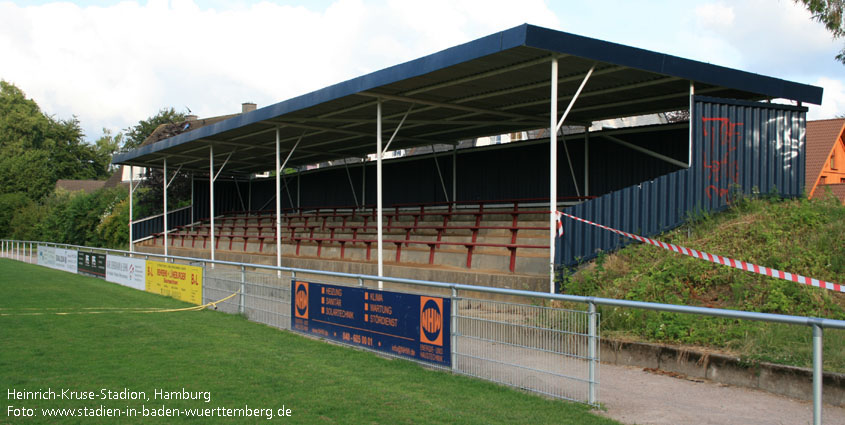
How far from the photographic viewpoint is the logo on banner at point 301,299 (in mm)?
10073

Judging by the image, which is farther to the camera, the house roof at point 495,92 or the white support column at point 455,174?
the white support column at point 455,174

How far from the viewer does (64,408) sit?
224 inches

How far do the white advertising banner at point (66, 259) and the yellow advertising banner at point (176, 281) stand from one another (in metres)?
9.63

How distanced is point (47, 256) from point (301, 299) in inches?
929

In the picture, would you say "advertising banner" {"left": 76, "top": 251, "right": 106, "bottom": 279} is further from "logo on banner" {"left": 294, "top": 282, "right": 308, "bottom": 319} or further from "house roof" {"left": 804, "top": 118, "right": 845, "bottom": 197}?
"house roof" {"left": 804, "top": 118, "right": 845, "bottom": 197}

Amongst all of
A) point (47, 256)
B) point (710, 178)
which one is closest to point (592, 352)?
point (710, 178)

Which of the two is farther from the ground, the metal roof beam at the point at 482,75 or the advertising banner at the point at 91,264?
the metal roof beam at the point at 482,75

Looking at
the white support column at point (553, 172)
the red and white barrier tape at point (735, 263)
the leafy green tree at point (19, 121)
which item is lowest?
the red and white barrier tape at point (735, 263)

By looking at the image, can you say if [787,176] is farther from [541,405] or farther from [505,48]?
[541,405]

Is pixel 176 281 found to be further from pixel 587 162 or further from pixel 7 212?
pixel 7 212

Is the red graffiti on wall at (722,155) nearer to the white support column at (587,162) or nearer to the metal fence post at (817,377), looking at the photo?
the white support column at (587,162)

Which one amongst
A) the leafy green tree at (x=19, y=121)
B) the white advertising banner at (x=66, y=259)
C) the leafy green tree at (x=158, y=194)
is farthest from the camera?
the leafy green tree at (x=19, y=121)

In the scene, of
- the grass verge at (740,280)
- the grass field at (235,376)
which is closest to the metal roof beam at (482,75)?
the grass verge at (740,280)

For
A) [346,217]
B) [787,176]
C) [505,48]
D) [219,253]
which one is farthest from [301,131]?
[787,176]
